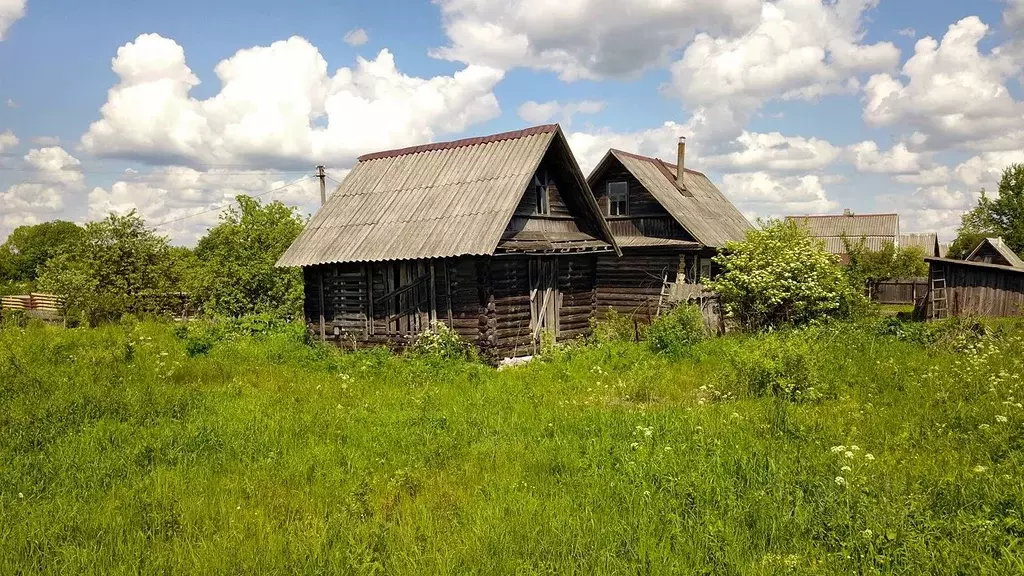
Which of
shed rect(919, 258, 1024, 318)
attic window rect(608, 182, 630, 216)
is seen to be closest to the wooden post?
attic window rect(608, 182, 630, 216)

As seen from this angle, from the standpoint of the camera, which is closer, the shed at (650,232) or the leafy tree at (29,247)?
the shed at (650,232)

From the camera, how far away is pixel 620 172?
2389 cm

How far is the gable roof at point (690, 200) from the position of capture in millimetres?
A: 21867

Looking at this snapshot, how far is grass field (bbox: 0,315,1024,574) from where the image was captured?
4.81m

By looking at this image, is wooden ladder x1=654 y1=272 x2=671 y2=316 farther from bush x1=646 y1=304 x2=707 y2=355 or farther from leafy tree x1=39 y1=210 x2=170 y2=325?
leafy tree x1=39 y1=210 x2=170 y2=325

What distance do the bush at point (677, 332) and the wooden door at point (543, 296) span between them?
301cm

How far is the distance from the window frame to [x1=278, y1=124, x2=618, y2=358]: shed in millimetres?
5743

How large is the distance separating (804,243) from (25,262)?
83.2m

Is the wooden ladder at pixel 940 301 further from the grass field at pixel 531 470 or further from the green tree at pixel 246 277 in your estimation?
the green tree at pixel 246 277

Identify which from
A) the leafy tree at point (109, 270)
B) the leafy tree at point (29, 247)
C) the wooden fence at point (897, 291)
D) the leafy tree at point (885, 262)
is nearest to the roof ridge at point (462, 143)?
the leafy tree at point (109, 270)

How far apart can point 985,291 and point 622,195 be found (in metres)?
12.3

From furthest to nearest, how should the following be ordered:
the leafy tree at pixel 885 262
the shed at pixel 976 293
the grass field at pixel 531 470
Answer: the leafy tree at pixel 885 262 → the shed at pixel 976 293 → the grass field at pixel 531 470

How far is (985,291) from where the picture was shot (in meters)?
21.4

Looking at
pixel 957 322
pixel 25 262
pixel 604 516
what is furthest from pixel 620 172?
pixel 25 262
